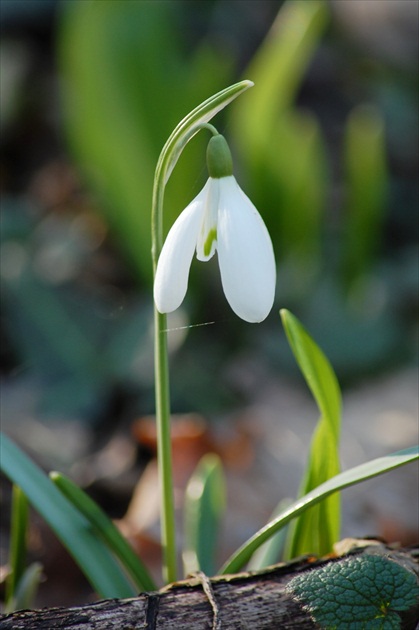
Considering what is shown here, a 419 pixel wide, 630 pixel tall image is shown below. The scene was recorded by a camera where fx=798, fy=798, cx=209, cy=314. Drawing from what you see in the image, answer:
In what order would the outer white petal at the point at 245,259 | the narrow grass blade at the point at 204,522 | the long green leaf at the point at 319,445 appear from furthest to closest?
the narrow grass blade at the point at 204,522 < the long green leaf at the point at 319,445 < the outer white petal at the point at 245,259

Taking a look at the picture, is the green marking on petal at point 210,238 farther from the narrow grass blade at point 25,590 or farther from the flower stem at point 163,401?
the narrow grass blade at point 25,590

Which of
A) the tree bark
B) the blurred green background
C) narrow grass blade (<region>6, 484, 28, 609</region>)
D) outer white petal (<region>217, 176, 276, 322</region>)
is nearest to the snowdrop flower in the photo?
outer white petal (<region>217, 176, 276, 322</region>)

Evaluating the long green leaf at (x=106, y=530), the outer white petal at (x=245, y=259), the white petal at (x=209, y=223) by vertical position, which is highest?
the white petal at (x=209, y=223)

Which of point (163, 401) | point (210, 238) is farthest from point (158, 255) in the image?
point (163, 401)

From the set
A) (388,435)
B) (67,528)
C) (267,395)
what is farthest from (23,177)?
(67,528)

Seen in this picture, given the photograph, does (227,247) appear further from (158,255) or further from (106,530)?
(106,530)

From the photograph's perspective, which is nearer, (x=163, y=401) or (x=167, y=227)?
(x=163, y=401)

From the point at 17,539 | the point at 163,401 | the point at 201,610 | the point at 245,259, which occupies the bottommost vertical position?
the point at 201,610

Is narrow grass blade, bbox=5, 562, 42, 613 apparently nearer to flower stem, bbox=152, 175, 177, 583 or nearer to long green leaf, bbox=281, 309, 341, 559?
flower stem, bbox=152, 175, 177, 583

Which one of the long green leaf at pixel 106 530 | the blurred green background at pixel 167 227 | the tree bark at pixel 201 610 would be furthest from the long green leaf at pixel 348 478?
the blurred green background at pixel 167 227
